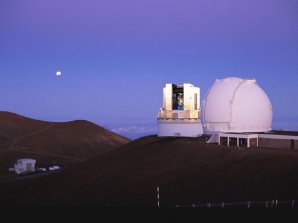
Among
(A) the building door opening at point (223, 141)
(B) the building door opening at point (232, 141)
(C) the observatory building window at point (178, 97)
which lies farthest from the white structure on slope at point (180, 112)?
(B) the building door opening at point (232, 141)

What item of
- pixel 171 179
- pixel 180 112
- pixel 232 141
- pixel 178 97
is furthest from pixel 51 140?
pixel 171 179

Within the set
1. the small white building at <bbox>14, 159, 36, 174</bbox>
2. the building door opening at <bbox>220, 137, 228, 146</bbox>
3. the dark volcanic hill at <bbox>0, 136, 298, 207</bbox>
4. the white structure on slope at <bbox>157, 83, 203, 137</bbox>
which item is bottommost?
the small white building at <bbox>14, 159, 36, 174</bbox>

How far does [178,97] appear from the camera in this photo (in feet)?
175

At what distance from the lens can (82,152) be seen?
7731cm

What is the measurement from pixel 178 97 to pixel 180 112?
3202mm

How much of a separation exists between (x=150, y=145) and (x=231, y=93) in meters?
10.5

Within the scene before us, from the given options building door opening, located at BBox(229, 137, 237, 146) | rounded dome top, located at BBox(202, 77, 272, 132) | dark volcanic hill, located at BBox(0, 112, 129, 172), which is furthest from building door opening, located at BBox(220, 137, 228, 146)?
dark volcanic hill, located at BBox(0, 112, 129, 172)

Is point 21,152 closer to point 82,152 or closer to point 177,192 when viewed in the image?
point 82,152

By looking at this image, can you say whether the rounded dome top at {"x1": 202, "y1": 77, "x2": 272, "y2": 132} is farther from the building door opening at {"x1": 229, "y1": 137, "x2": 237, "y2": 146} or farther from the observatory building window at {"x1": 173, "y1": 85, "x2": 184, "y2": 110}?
the observatory building window at {"x1": 173, "y1": 85, "x2": 184, "y2": 110}

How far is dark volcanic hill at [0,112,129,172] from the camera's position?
228 ft

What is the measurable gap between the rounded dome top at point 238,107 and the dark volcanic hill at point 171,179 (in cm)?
293

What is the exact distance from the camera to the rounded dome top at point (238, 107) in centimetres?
3488

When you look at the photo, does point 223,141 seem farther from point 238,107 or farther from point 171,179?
point 171,179

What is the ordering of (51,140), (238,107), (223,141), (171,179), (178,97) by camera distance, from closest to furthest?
(171,179) → (238,107) → (223,141) → (178,97) → (51,140)
